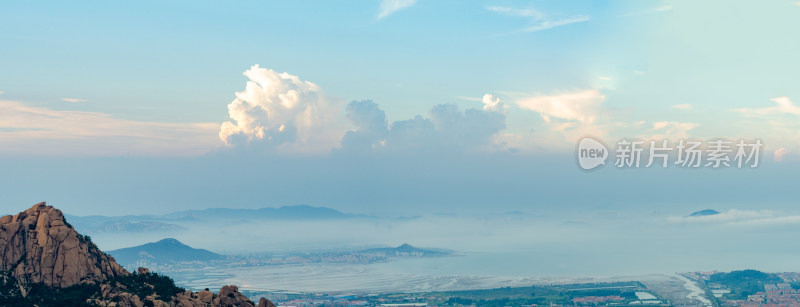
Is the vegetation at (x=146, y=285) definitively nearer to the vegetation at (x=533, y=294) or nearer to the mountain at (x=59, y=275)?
the mountain at (x=59, y=275)

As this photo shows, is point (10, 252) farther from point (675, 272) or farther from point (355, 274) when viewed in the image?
point (675, 272)

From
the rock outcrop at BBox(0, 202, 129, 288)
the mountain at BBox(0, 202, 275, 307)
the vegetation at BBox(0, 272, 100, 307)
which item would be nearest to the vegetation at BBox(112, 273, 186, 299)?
the mountain at BBox(0, 202, 275, 307)

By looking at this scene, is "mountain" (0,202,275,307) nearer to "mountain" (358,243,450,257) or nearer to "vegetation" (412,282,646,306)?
"vegetation" (412,282,646,306)

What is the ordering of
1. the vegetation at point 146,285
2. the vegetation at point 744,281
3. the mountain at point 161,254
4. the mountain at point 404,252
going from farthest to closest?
the mountain at point 404,252 → the mountain at point 161,254 → the vegetation at point 744,281 → the vegetation at point 146,285

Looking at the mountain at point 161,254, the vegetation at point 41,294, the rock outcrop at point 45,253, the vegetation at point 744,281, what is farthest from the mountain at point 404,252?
the vegetation at point 41,294

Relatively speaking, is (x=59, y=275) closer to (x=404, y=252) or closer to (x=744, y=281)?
(x=744, y=281)

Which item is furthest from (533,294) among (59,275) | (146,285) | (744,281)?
(59,275)

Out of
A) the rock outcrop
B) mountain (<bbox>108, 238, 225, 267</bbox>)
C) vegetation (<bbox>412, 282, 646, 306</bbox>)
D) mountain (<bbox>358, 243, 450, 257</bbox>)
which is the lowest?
vegetation (<bbox>412, 282, 646, 306</bbox>)

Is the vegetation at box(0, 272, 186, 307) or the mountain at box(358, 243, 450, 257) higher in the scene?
the mountain at box(358, 243, 450, 257)

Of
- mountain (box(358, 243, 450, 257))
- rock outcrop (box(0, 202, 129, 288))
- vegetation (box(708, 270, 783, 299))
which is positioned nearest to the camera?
rock outcrop (box(0, 202, 129, 288))
